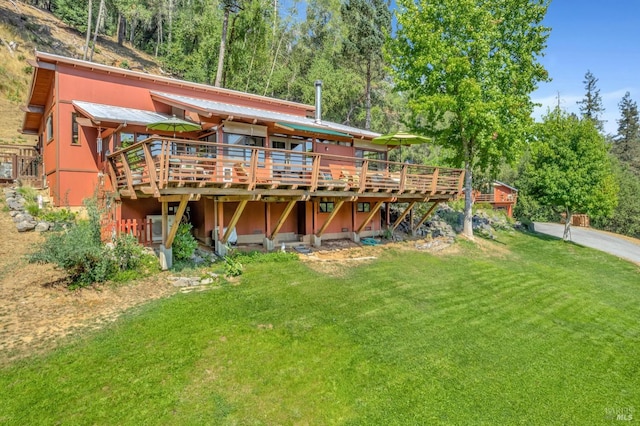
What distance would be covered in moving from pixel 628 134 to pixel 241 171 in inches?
3227

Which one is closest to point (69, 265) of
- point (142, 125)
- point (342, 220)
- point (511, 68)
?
point (142, 125)

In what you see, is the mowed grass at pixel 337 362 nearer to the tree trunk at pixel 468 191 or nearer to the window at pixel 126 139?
the window at pixel 126 139

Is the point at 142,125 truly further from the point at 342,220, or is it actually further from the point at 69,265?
the point at 342,220

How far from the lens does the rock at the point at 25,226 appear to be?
1177 cm

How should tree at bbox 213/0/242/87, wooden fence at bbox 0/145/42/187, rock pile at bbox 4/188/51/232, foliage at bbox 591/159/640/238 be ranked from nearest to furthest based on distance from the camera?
1. rock pile at bbox 4/188/51/232
2. wooden fence at bbox 0/145/42/187
3. tree at bbox 213/0/242/87
4. foliage at bbox 591/159/640/238

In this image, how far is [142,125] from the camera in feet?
42.6

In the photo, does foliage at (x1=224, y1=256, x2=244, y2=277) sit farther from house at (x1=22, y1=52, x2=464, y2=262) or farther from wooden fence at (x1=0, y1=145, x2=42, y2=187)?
wooden fence at (x1=0, y1=145, x2=42, y2=187)

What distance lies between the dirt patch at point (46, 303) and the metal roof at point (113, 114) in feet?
16.2

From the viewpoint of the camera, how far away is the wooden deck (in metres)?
9.32

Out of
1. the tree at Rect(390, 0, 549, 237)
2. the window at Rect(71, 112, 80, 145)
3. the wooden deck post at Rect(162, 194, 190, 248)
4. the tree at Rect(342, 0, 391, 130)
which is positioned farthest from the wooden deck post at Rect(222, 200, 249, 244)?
the tree at Rect(342, 0, 391, 130)

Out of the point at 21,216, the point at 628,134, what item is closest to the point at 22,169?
the point at 21,216

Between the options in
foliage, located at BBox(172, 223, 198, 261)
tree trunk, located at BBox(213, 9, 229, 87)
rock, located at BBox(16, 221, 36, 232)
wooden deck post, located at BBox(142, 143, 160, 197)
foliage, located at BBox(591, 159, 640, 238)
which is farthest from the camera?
foliage, located at BBox(591, 159, 640, 238)

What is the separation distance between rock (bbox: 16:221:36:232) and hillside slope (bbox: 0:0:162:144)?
46.2 ft

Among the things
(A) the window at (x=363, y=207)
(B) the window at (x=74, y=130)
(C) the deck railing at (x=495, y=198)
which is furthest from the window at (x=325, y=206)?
(C) the deck railing at (x=495, y=198)
